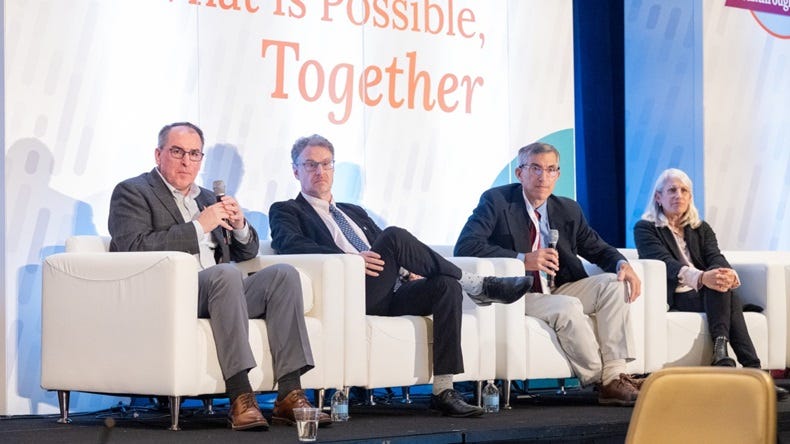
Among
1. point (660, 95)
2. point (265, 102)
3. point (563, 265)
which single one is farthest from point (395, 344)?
point (660, 95)

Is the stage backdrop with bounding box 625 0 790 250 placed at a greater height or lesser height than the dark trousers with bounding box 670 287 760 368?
greater

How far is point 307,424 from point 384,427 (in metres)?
0.53

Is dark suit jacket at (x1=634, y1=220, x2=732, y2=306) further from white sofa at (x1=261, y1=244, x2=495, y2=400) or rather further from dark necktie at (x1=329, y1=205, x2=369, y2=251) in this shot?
dark necktie at (x1=329, y1=205, x2=369, y2=251)

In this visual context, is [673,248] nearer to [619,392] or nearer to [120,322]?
[619,392]

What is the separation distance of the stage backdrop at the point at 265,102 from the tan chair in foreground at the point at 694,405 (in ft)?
6.71

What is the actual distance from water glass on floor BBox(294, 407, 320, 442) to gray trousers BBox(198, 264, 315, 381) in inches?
12.9

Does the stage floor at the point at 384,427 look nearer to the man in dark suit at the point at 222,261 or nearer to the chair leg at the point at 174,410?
the chair leg at the point at 174,410

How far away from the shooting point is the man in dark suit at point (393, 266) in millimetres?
4664

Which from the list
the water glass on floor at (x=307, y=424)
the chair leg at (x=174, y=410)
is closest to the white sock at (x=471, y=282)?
the water glass on floor at (x=307, y=424)

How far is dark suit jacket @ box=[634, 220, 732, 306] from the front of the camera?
6.00 metres

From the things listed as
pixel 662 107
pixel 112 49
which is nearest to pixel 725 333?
pixel 662 107

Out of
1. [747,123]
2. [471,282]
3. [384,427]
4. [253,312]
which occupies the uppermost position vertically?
[747,123]

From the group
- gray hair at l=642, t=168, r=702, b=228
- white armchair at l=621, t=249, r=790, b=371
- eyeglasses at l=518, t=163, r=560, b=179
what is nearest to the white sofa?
eyeglasses at l=518, t=163, r=560, b=179

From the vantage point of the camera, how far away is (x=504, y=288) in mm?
4754
